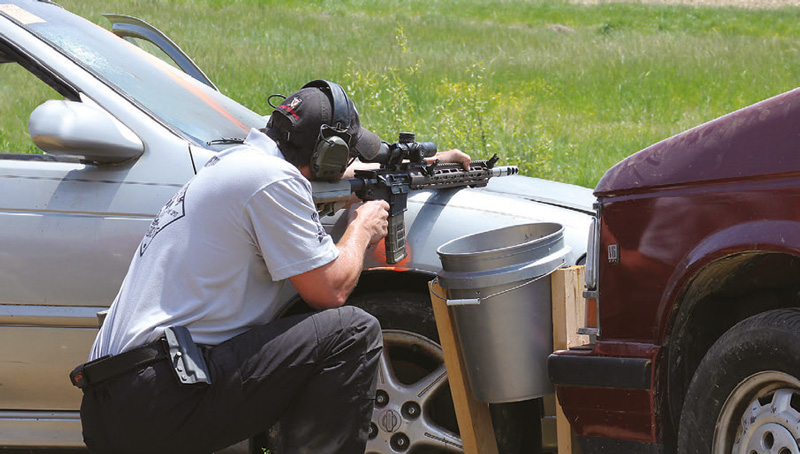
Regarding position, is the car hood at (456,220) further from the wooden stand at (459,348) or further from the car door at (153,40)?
the car door at (153,40)

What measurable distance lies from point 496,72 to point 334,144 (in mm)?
13813

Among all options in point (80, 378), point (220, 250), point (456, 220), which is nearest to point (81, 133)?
point (220, 250)

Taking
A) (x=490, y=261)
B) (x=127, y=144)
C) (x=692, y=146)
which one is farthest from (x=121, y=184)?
(x=692, y=146)

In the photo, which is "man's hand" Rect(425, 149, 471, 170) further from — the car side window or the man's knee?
the car side window

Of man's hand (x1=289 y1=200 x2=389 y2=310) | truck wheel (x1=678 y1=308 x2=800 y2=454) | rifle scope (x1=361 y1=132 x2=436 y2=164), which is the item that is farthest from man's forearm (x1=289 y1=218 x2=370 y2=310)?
truck wheel (x1=678 y1=308 x2=800 y2=454)

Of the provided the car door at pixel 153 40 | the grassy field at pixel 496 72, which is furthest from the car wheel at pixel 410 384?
the grassy field at pixel 496 72

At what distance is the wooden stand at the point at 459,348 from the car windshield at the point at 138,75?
117 centimetres

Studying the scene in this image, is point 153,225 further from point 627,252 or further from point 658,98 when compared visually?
point 658,98

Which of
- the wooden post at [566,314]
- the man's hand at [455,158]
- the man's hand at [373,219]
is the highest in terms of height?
the man's hand at [455,158]

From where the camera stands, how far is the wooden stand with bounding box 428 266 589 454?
3346 millimetres

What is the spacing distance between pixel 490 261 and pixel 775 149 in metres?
1.05

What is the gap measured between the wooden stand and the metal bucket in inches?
1.3

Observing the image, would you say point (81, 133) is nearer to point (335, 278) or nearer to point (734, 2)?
point (335, 278)

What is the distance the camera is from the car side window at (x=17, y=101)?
13.3ft
